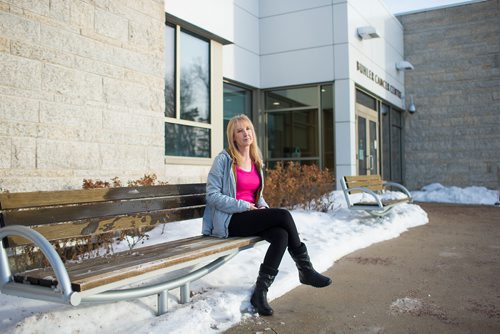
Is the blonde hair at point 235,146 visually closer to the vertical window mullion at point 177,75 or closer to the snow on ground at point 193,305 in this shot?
the snow on ground at point 193,305

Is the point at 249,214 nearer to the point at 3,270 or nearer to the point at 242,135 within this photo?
the point at 242,135

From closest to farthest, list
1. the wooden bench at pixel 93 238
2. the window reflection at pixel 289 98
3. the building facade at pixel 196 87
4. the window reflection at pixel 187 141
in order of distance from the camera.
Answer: the wooden bench at pixel 93 238 < the building facade at pixel 196 87 < the window reflection at pixel 187 141 < the window reflection at pixel 289 98

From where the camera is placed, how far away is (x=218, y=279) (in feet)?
12.3

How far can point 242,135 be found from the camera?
384cm

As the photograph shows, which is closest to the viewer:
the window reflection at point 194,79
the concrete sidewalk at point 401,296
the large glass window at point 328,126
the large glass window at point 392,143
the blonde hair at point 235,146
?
the concrete sidewalk at point 401,296

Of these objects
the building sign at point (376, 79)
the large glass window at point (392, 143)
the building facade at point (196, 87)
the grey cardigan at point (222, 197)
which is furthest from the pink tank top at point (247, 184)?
the large glass window at point (392, 143)

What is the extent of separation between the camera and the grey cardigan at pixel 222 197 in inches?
138

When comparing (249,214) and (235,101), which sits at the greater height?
(235,101)

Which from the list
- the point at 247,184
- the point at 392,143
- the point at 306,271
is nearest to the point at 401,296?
the point at 306,271

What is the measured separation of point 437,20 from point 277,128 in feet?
26.3

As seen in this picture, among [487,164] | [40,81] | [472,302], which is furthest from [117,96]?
[487,164]

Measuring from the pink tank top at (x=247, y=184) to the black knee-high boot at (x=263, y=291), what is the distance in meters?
0.72

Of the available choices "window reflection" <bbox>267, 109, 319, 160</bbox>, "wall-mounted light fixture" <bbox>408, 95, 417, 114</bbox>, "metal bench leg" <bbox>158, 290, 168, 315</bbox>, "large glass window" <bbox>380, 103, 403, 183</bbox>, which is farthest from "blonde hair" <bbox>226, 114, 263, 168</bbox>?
"wall-mounted light fixture" <bbox>408, 95, 417, 114</bbox>

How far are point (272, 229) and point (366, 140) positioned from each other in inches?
378
